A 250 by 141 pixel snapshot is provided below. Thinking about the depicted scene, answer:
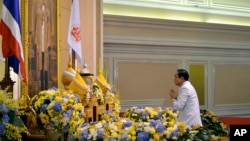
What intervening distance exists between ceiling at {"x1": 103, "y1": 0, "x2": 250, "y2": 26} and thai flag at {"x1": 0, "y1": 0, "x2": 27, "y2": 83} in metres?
4.15

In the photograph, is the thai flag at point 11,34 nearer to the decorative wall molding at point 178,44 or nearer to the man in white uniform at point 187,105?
the man in white uniform at point 187,105

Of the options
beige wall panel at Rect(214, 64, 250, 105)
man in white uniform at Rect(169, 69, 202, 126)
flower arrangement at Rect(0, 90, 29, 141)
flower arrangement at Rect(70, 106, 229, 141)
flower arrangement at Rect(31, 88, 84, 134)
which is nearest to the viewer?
flower arrangement at Rect(70, 106, 229, 141)

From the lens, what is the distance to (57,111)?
363 centimetres

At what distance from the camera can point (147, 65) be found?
8227 millimetres

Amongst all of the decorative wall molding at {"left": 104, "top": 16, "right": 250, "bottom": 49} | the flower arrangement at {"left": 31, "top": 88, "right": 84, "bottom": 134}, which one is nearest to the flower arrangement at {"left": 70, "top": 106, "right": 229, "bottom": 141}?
the flower arrangement at {"left": 31, "top": 88, "right": 84, "bottom": 134}

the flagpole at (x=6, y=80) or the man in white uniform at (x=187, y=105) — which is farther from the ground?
the flagpole at (x=6, y=80)

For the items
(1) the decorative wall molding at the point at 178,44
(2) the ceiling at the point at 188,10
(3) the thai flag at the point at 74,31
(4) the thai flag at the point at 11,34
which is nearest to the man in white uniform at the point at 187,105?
(3) the thai flag at the point at 74,31

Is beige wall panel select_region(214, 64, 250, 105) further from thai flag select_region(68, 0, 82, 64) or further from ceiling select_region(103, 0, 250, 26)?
thai flag select_region(68, 0, 82, 64)

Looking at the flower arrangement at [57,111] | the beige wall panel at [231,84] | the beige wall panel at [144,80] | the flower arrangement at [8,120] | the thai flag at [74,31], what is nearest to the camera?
the flower arrangement at [8,120]

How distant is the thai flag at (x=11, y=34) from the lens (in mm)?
3662

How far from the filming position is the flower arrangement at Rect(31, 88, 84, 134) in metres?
3.64

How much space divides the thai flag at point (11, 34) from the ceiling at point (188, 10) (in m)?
4.15

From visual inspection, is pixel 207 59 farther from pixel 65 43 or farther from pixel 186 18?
pixel 65 43

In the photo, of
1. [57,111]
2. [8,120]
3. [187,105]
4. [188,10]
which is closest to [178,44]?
[188,10]
